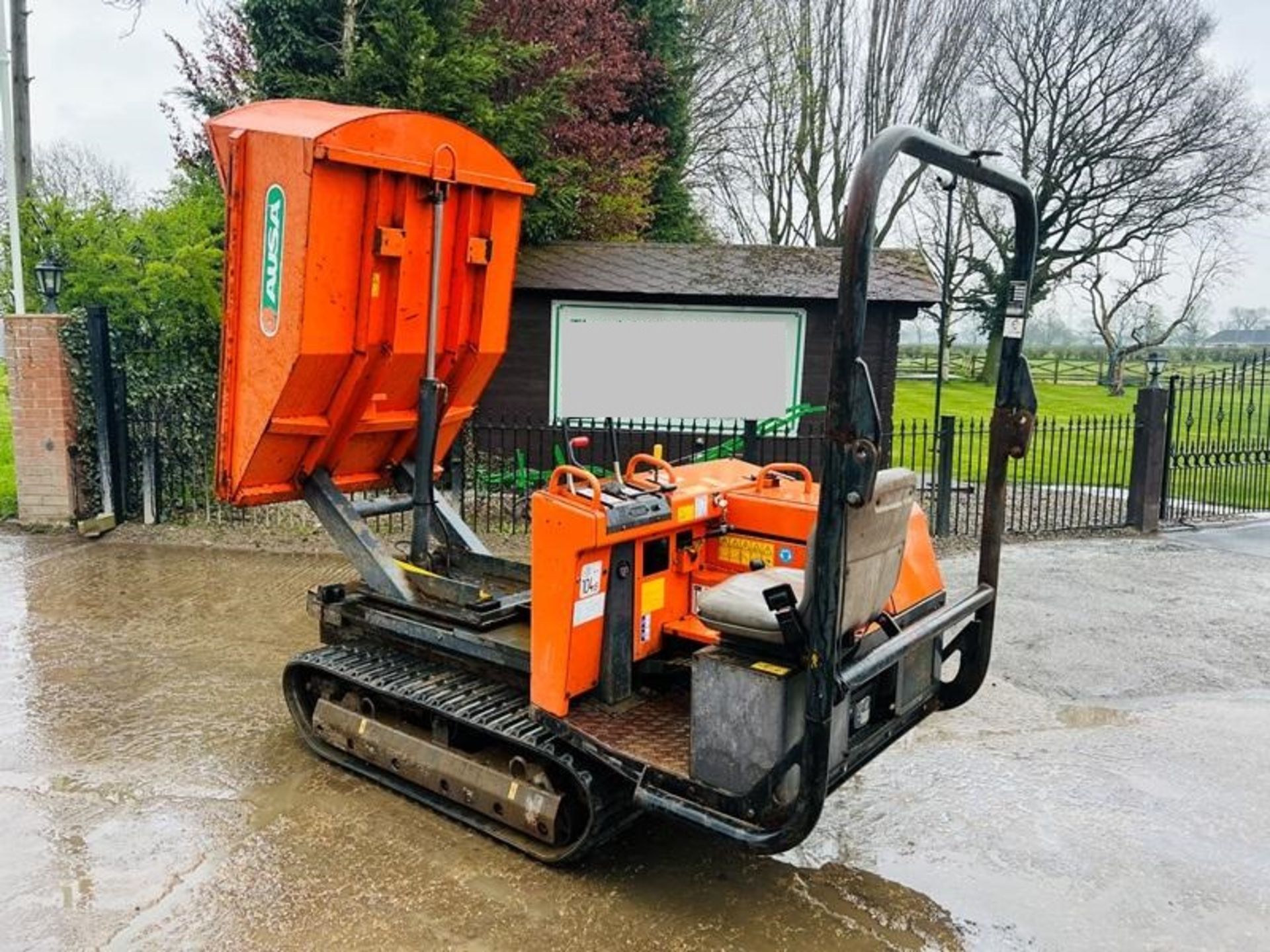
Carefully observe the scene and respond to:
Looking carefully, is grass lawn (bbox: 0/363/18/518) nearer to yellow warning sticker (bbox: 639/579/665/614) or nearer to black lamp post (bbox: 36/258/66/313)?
black lamp post (bbox: 36/258/66/313)

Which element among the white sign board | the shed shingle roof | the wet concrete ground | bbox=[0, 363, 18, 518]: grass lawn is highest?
the shed shingle roof

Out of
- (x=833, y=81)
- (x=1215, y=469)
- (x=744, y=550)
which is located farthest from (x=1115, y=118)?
(x=744, y=550)

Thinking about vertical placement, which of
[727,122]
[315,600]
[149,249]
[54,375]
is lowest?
[315,600]

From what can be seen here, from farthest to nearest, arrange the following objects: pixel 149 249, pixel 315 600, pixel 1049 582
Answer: pixel 149 249
pixel 1049 582
pixel 315 600

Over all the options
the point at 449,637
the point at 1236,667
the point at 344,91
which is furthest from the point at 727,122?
the point at 449,637

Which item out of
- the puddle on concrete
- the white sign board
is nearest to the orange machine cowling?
the puddle on concrete

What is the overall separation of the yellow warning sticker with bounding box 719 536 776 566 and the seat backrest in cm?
83

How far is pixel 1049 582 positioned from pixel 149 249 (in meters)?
9.18

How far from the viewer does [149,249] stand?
33.9 feet

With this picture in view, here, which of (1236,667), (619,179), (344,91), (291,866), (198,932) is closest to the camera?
(198,932)

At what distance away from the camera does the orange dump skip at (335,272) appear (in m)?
4.16

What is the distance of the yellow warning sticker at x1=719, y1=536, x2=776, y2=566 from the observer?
13.5 ft

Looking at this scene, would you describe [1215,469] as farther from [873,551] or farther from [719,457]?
[873,551]

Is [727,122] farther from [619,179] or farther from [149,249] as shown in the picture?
[149,249]
